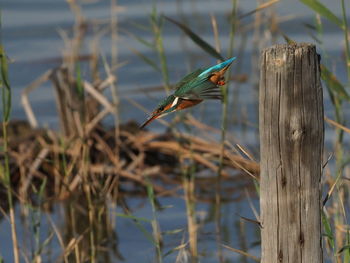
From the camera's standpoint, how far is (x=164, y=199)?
5.24 metres

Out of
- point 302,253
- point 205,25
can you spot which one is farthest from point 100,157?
point 302,253

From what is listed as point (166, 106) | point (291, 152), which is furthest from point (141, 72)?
point (166, 106)

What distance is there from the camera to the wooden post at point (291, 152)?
7.79 ft

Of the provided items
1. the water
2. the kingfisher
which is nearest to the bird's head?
the kingfisher

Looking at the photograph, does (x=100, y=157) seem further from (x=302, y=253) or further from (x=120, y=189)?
(x=302, y=253)

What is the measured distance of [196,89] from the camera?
2121 mm

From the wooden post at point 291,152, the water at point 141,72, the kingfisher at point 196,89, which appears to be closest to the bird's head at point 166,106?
the kingfisher at point 196,89

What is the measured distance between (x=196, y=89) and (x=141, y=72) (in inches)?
194

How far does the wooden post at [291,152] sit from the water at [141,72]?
70.8 inches

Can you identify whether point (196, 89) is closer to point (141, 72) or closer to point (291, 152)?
point (291, 152)

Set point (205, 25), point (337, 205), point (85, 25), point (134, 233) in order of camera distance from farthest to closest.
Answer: point (205, 25) → point (85, 25) → point (134, 233) → point (337, 205)

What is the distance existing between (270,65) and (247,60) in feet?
15.4

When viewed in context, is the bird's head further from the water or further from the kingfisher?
the water

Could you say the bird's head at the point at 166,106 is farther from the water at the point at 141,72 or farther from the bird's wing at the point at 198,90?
the water at the point at 141,72
